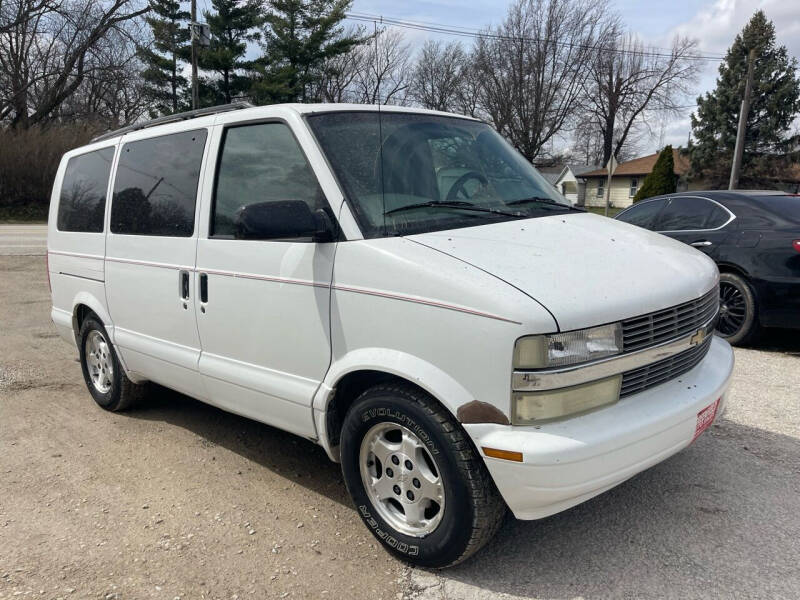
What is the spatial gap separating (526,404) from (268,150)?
6.43 feet

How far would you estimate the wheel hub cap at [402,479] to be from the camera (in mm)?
2736

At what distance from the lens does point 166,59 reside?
34.8 metres

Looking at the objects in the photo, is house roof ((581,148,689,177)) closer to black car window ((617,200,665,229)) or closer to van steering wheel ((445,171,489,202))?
black car window ((617,200,665,229))

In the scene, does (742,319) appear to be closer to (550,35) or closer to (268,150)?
(268,150)

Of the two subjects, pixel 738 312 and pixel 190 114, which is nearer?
pixel 190 114

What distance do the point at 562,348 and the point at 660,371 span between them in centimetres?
68

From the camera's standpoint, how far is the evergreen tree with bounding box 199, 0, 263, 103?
3216 centimetres

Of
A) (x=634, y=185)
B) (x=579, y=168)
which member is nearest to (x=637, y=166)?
(x=634, y=185)

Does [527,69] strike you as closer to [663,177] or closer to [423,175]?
[663,177]

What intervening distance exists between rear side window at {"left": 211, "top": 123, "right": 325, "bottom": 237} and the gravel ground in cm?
154

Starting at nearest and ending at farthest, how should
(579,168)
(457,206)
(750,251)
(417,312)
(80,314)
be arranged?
1. (417,312)
2. (457,206)
3. (80,314)
4. (750,251)
5. (579,168)

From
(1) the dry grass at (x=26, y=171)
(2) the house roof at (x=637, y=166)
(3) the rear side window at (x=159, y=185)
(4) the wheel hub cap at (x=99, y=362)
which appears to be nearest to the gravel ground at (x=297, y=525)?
(4) the wheel hub cap at (x=99, y=362)

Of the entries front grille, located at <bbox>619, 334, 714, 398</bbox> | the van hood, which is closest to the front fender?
the van hood

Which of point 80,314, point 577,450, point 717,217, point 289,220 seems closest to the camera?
point 577,450
